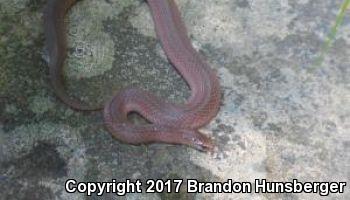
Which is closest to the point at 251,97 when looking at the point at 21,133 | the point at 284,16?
the point at 284,16

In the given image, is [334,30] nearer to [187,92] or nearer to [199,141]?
[199,141]

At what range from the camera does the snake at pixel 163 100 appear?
11.2 feet

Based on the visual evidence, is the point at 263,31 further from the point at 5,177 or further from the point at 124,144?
the point at 5,177

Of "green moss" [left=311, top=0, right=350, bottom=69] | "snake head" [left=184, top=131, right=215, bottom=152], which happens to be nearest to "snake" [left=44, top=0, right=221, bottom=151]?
"snake head" [left=184, top=131, right=215, bottom=152]

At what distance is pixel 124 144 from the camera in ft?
11.3

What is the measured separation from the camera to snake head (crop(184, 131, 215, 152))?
3.37m

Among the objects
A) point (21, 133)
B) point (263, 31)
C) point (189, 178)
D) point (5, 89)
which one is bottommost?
point (189, 178)

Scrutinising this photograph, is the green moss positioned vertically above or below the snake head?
above

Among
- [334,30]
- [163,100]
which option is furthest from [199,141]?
[334,30]

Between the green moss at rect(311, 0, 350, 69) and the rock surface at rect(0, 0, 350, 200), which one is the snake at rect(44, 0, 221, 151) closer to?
the rock surface at rect(0, 0, 350, 200)

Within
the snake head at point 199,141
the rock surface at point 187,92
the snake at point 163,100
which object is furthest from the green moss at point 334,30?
the snake head at point 199,141

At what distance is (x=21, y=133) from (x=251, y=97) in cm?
151

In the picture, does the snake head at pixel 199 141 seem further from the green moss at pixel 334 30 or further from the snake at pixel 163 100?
the green moss at pixel 334 30

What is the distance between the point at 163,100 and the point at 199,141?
1.36ft
